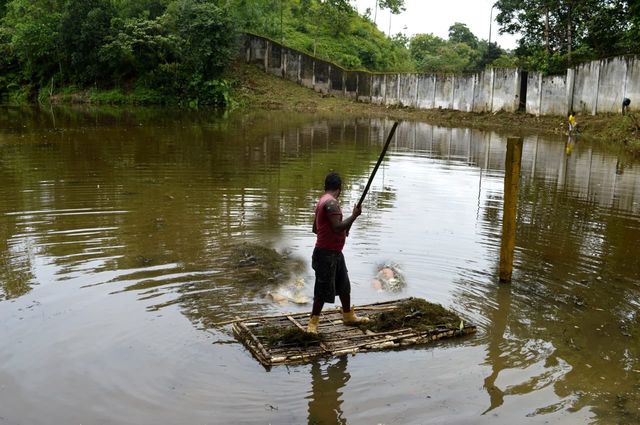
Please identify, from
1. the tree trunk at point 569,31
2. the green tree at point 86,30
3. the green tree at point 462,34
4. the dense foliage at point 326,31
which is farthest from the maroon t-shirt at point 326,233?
the green tree at point 462,34

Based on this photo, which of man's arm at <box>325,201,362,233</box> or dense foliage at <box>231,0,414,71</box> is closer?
man's arm at <box>325,201,362,233</box>

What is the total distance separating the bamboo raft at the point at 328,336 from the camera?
20.0 feet

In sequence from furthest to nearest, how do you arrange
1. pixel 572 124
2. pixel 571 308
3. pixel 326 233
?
pixel 572 124
pixel 571 308
pixel 326 233

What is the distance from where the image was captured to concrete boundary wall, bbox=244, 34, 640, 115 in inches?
1065

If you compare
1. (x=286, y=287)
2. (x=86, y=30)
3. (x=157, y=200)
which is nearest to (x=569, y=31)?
(x=157, y=200)

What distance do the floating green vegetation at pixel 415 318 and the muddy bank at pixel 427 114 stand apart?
712 inches

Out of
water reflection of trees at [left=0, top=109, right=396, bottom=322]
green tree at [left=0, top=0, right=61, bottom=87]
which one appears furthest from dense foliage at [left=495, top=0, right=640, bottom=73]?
green tree at [left=0, top=0, right=61, bottom=87]

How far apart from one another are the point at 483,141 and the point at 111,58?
1019 inches

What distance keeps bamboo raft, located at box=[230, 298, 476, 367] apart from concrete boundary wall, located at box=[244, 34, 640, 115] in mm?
23047

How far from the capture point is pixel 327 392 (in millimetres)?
5637

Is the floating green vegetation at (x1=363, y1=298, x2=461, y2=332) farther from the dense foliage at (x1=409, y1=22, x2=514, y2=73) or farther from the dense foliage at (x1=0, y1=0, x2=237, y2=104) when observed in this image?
the dense foliage at (x1=0, y1=0, x2=237, y2=104)

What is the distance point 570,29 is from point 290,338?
29.6 meters

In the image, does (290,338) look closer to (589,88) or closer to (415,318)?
(415,318)

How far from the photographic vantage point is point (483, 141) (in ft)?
84.3
